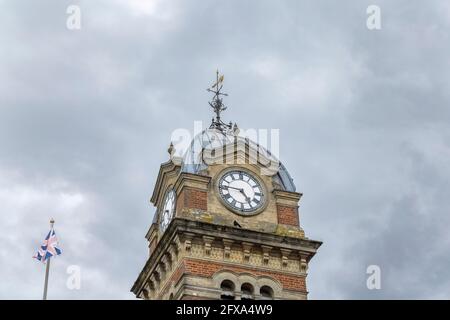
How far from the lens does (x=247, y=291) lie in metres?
43.9

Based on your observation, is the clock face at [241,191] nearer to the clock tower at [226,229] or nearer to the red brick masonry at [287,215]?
the clock tower at [226,229]

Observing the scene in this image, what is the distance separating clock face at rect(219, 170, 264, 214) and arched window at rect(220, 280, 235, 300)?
13.4 ft

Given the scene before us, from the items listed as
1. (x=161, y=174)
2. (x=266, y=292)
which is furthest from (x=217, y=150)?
(x=266, y=292)

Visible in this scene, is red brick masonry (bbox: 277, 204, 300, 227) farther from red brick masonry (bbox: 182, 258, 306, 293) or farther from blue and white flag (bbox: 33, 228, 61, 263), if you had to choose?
blue and white flag (bbox: 33, 228, 61, 263)

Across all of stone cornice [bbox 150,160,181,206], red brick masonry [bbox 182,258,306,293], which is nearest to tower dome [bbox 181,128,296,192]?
stone cornice [bbox 150,160,181,206]

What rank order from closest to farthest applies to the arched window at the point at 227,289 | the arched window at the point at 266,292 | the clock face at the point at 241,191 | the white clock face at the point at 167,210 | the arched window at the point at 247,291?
the arched window at the point at 227,289 → the arched window at the point at 247,291 → the arched window at the point at 266,292 → the clock face at the point at 241,191 → the white clock face at the point at 167,210

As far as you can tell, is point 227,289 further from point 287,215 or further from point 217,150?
point 217,150

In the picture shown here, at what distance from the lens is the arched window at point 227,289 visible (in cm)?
4303

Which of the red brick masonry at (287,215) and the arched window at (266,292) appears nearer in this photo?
the arched window at (266,292)

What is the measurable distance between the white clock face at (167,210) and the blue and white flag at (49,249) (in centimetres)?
586

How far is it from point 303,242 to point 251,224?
109 inches

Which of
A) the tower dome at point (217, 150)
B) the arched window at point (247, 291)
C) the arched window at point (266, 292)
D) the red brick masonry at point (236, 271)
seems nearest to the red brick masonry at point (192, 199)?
the tower dome at point (217, 150)
